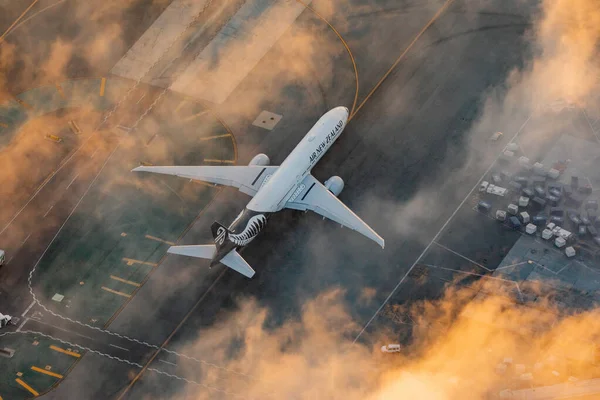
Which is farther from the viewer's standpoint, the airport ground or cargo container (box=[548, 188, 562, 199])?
cargo container (box=[548, 188, 562, 199])

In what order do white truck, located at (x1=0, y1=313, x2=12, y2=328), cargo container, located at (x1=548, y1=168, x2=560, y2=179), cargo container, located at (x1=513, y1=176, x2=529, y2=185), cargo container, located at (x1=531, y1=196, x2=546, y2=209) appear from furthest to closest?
cargo container, located at (x1=513, y1=176, x2=529, y2=185)
cargo container, located at (x1=548, y1=168, x2=560, y2=179)
cargo container, located at (x1=531, y1=196, x2=546, y2=209)
white truck, located at (x1=0, y1=313, x2=12, y2=328)

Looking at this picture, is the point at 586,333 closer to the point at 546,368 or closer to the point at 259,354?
the point at 546,368

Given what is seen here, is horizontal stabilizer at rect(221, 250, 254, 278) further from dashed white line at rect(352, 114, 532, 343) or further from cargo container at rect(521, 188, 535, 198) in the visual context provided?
cargo container at rect(521, 188, 535, 198)

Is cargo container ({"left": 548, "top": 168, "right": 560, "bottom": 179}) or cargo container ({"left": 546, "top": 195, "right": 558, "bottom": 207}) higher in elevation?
cargo container ({"left": 548, "top": 168, "right": 560, "bottom": 179})

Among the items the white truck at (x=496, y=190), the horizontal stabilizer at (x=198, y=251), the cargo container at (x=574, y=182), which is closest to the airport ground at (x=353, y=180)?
the white truck at (x=496, y=190)

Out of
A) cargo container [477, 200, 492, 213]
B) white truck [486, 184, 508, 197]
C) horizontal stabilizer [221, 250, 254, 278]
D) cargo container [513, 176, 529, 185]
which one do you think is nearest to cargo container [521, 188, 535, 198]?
cargo container [513, 176, 529, 185]

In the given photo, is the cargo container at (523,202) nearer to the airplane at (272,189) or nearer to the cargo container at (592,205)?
the cargo container at (592,205)

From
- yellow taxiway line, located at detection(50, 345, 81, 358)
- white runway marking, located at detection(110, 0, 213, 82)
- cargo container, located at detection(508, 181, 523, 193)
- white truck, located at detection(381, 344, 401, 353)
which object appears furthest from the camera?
white runway marking, located at detection(110, 0, 213, 82)
